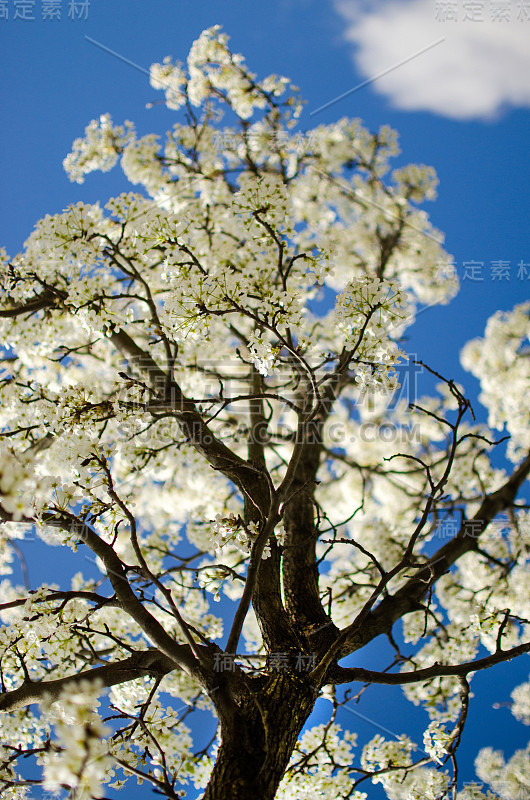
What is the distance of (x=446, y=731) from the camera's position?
307cm

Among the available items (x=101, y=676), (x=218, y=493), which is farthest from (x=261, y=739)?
(x=218, y=493)

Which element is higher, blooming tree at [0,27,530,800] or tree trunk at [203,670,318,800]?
blooming tree at [0,27,530,800]

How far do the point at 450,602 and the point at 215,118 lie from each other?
6147 mm

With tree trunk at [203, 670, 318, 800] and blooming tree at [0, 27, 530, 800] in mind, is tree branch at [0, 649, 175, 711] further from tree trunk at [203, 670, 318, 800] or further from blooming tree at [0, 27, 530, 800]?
tree trunk at [203, 670, 318, 800]

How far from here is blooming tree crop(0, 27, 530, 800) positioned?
7.38ft

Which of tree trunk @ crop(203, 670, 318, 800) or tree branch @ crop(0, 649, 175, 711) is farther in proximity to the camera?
tree branch @ crop(0, 649, 175, 711)

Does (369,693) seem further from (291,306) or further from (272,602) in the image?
(291,306)

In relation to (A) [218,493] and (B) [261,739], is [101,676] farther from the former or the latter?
(A) [218,493]

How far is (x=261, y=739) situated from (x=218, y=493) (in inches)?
134

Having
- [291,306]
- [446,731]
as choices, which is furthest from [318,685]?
[291,306]

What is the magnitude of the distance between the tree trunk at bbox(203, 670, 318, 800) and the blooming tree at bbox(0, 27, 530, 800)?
0.04 feet

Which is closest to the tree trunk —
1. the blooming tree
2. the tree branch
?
the blooming tree

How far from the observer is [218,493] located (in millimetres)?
5535

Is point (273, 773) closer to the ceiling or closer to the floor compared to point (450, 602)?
closer to the floor
